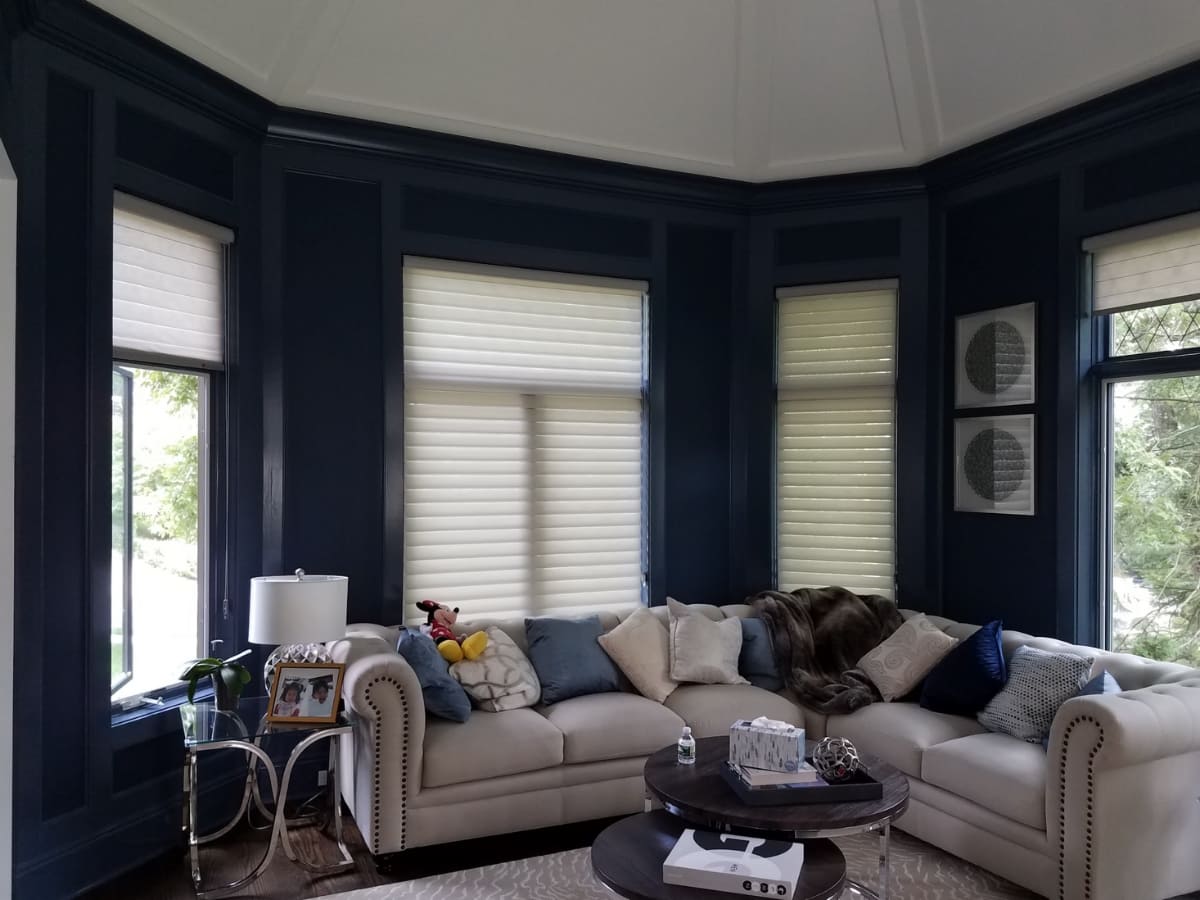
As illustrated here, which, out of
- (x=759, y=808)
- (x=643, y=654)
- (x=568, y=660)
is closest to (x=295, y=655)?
(x=568, y=660)

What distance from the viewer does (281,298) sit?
4.36 meters

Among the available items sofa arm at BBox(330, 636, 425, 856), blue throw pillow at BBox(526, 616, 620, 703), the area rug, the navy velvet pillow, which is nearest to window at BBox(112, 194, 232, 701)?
sofa arm at BBox(330, 636, 425, 856)

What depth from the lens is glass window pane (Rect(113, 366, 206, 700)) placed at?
12.5ft

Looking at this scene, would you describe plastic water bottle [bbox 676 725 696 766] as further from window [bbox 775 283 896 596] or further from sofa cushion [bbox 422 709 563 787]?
window [bbox 775 283 896 596]

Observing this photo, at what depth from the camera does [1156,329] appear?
4.19 metres

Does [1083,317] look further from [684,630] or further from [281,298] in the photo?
[281,298]

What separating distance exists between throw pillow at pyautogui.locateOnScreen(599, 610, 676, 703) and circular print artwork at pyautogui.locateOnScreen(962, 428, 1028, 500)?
184 cm

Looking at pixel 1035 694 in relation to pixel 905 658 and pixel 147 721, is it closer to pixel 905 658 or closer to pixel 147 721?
pixel 905 658

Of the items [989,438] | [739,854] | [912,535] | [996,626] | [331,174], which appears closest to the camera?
[739,854]

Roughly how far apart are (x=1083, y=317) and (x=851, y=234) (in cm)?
138

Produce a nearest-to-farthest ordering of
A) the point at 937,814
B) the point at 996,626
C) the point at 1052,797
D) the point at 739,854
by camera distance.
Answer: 1. the point at 739,854
2. the point at 1052,797
3. the point at 937,814
4. the point at 996,626

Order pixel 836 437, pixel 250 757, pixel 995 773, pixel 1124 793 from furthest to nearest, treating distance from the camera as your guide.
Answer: pixel 836 437 → pixel 250 757 → pixel 995 773 → pixel 1124 793

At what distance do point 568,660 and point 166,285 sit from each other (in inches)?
94.8

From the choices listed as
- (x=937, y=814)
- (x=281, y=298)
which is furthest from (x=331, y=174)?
(x=937, y=814)
